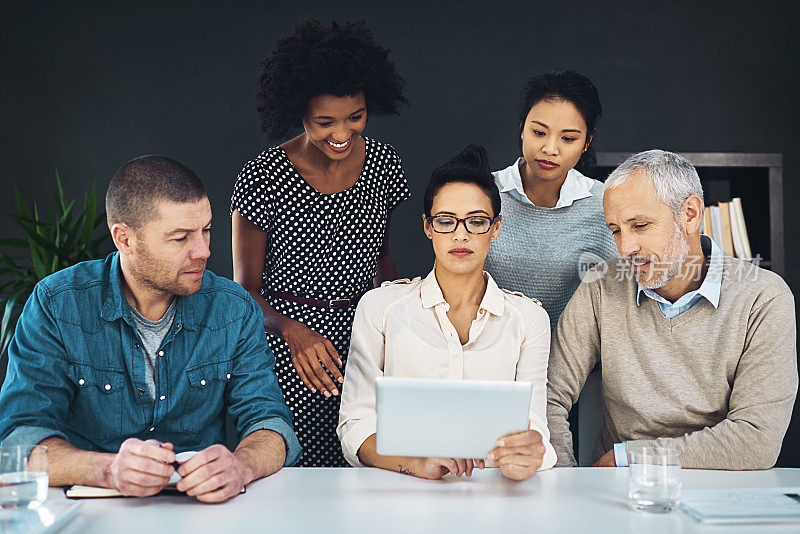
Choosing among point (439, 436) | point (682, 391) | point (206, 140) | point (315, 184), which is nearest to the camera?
point (439, 436)

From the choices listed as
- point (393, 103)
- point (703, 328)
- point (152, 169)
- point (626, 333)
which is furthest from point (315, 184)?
point (703, 328)

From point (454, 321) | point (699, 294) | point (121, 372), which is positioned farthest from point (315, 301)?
point (699, 294)

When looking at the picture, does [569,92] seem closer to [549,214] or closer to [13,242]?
[549,214]

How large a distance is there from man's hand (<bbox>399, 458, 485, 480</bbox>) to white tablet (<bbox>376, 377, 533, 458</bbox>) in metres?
0.10

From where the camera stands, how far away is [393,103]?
8.94 ft

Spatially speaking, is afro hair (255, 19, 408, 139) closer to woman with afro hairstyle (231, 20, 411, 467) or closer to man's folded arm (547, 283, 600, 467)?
woman with afro hairstyle (231, 20, 411, 467)

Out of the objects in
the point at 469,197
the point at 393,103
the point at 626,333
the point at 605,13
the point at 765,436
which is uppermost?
the point at 605,13

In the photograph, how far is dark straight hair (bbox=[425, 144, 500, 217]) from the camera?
2.21 meters

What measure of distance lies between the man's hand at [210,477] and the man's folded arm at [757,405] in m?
0.98

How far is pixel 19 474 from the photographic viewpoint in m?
1.41

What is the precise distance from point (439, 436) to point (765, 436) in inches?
37.1

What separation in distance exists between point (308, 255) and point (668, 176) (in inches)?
44.3

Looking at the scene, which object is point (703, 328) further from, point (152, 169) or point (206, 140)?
point (206, 140)

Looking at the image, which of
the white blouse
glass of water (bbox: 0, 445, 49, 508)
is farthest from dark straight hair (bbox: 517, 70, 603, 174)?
glass of water (bbox: 0, 445, 49, 508)
